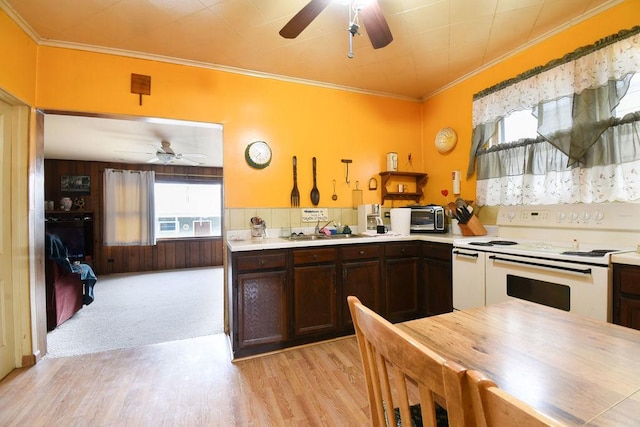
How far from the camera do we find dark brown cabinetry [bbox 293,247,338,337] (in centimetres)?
235

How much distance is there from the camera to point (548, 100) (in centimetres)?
220

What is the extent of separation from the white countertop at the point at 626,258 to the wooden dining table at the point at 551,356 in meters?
0.81

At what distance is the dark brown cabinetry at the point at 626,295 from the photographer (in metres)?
1.41

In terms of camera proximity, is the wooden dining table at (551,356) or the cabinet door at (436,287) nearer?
the wooden dining table at (551,356)

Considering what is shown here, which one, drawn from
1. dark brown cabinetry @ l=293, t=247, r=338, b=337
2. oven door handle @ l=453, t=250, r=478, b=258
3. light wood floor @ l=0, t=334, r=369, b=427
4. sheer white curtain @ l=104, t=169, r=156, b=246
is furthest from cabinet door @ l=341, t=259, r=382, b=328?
sheer white curtain @ l=104, t=169, r=156, b=246

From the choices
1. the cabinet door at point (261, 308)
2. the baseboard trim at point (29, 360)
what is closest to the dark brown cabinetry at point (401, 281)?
the cabinet door at point (261, 308)

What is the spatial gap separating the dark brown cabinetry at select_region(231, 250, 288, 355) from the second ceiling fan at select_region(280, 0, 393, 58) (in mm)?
1598

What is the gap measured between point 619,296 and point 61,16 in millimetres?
3971

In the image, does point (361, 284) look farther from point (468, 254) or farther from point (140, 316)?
point (140, 316)

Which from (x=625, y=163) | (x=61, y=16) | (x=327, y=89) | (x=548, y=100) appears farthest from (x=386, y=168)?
(x=61, y=16)

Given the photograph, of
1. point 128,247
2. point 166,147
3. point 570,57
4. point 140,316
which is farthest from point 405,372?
point 128,247

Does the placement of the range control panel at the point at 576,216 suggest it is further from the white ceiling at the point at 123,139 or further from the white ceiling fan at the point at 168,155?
the white ceiling fan at the point at 168,155

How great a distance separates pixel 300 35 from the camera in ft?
7.39

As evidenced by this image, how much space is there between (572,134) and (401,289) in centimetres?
184
